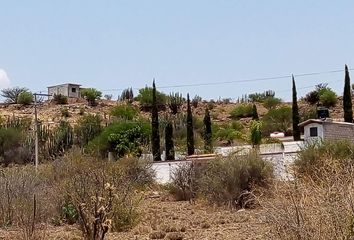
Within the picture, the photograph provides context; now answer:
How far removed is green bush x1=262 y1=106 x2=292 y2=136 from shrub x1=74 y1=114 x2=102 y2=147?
18.6m

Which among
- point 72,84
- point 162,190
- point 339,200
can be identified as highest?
point 72,84

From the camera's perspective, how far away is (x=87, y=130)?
62531 mm

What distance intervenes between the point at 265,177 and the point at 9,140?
3889 cm

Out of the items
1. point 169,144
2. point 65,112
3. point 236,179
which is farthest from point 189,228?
point 65,112

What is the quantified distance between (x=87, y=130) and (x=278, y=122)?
22202mm

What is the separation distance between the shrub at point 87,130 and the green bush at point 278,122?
732 inches

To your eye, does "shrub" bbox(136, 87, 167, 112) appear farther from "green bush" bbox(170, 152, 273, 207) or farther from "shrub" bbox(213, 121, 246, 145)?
"green bush" bbox(170, 152, 273, 207)

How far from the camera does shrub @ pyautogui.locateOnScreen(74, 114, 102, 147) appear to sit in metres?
60.4

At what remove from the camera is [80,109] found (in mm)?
81938

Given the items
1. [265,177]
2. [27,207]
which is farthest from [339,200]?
[265,177]

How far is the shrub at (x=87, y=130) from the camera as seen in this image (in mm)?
60375

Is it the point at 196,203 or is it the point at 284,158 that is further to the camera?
the point at 284,158

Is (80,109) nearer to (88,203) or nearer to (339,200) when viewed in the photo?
(88,203)

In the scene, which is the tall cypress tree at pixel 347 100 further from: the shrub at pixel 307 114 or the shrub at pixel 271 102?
the shrub at pixel 271 102
